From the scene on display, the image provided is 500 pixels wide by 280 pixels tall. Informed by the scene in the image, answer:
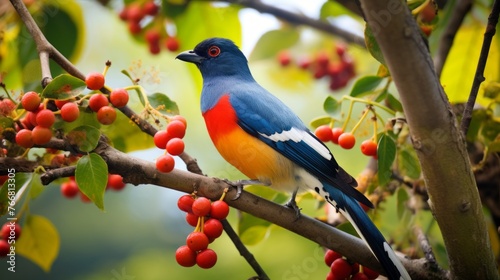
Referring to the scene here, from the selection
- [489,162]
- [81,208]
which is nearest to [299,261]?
[489,162]

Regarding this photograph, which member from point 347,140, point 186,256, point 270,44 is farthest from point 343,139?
point 270,44

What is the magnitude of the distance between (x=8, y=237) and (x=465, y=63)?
9.72 feet

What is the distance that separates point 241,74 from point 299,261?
152 centimetres

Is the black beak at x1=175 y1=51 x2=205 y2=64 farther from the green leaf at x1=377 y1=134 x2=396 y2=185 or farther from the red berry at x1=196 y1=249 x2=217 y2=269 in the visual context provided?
the red berry at x1=196 y1=249 x2=217 y2=269

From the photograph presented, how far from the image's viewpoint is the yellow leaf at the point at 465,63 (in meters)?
3.76

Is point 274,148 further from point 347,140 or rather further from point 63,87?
point 63,87

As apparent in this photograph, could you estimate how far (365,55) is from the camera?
18.5 feet

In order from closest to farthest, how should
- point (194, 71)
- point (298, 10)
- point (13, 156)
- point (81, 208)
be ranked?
point (13, 156) < point (194, 71) < point (298, 10) < point (81, 208)

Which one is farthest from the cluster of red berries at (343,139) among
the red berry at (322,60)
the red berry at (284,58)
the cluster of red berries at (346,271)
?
the red berry at (284,58)

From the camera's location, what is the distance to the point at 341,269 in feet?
9.11

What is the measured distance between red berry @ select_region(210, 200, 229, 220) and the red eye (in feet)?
5.61

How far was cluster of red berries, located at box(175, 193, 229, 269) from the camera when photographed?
97.1 inches

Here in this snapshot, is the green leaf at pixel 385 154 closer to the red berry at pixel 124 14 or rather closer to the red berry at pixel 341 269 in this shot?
the red berry at pixel 341 269

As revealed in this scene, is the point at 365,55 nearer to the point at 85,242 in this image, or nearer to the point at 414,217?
the point at 414,217
